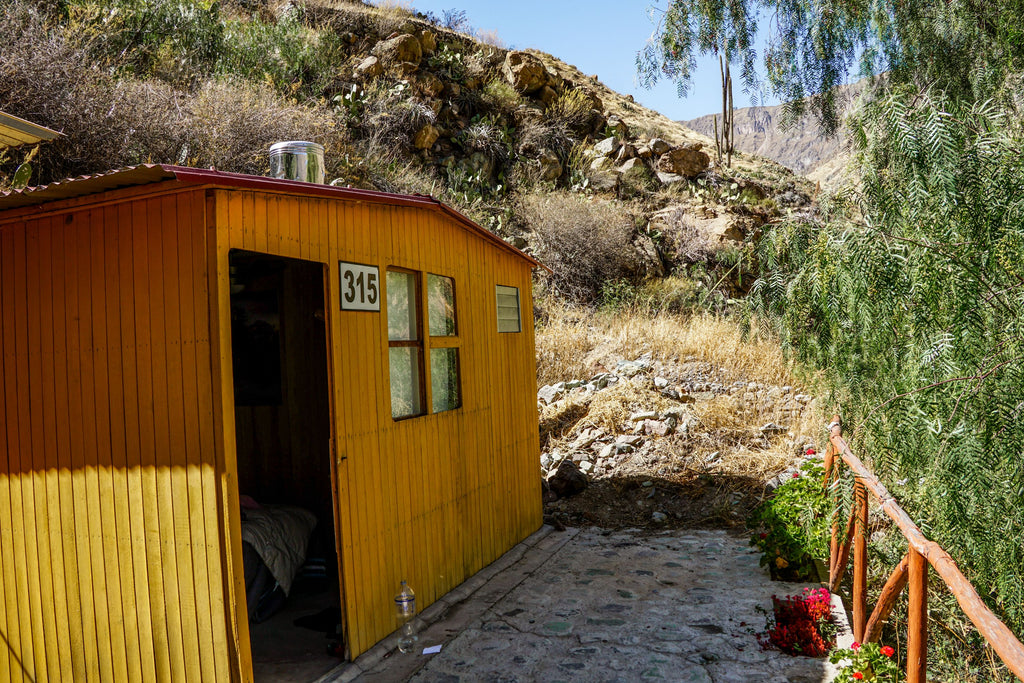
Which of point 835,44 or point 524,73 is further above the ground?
point 524,73

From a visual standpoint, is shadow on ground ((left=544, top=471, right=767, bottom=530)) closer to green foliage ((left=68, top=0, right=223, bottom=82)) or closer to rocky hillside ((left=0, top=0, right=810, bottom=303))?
rocky hillside ((left=0, top=0, right=810, bottom=303))

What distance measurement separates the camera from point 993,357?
3643 mm

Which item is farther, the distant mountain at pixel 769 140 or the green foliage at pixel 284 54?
the distant mountain at pixel 769 140

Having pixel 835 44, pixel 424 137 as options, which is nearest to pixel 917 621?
pixel 835 44

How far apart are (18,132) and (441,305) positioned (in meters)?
2.90

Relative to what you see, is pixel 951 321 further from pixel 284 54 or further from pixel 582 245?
pixel 284 54

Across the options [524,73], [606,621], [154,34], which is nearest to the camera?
[606,621]

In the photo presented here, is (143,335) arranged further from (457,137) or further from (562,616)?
(457,137)

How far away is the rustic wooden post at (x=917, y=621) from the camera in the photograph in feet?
8.89

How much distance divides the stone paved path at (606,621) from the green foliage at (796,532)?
8.0 inches

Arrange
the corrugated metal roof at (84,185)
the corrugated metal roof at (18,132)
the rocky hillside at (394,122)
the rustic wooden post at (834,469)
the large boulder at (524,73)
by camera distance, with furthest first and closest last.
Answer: the large boulder at (524,73) → the rocky hillside at (394,122) → the rustic wooden post at (834,469) → the corrugated metal roof at (18,132) → the corrugated metal roof at (84,185)

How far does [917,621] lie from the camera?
9.05 ft

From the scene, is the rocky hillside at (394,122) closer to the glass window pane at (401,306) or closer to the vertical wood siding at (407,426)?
the vertical wood siding at (407,426)

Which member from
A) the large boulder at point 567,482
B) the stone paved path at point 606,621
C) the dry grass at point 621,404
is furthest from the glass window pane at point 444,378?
the dry grass at point 621,404
